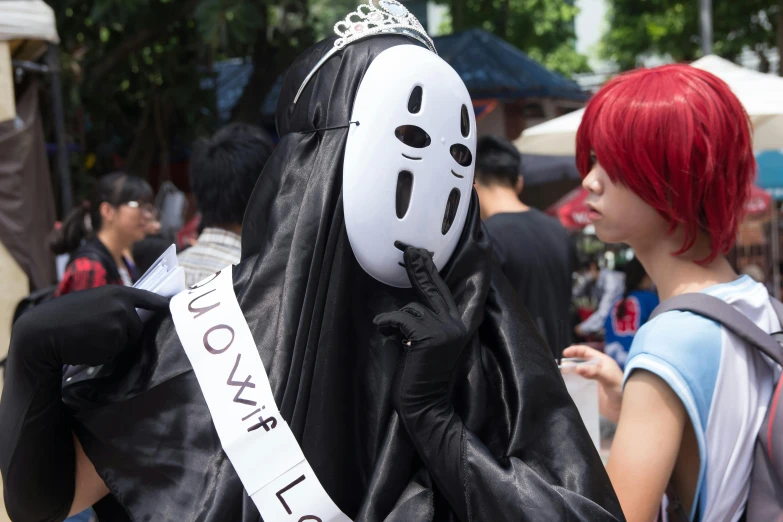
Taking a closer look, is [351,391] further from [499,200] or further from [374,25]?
[499,200]

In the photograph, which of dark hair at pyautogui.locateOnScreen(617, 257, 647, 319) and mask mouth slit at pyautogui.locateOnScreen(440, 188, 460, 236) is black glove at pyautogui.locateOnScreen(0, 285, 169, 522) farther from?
dark hair at pyautogui.locateOnScreen(617, 257, 647, 319)

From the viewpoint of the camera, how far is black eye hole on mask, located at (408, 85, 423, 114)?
1321 mm

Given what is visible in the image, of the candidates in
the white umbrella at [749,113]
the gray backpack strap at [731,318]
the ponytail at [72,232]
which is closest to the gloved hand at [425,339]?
the gray backpack strap at [731,318]

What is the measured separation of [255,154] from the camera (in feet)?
9.73

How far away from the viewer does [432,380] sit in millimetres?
1227

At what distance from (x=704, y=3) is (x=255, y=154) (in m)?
9.96

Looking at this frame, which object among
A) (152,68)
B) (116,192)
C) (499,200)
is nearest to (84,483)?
(499,200)

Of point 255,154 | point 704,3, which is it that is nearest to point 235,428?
point 255,154

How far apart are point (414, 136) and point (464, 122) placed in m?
0.11

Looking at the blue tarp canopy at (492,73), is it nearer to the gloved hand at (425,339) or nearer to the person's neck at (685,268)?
the person's neck at (685,268)

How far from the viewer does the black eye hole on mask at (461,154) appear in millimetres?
1363

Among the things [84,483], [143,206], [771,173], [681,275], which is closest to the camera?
[84,483]

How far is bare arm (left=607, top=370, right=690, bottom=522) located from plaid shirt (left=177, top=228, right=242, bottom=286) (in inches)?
65.7

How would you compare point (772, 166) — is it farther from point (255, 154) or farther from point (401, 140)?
point (401, 140)
